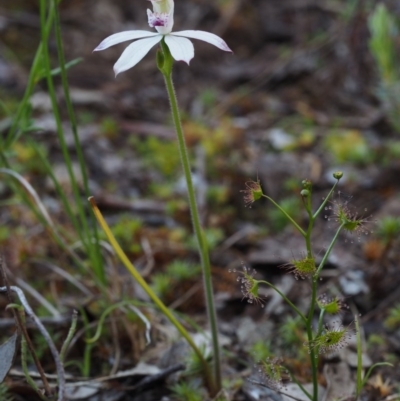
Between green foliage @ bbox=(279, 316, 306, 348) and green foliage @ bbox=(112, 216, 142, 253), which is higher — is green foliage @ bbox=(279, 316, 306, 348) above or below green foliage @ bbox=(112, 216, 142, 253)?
below

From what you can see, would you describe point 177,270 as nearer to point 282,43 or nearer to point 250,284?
point 250,284

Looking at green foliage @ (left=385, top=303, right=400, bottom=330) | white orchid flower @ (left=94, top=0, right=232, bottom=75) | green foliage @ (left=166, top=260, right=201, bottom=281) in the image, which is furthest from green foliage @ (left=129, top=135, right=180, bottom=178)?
white orchid flower @ (left=94, top=0, right=232, bottom=75)

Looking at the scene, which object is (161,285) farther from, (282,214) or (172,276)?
(282,214)

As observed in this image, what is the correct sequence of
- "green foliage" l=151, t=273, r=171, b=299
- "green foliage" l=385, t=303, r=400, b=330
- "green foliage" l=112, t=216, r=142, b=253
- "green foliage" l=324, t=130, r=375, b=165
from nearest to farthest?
"green foliage" l=385, t=303, r=400, b=330 → "green foliage" l=151, t=273, r=171, b=299 → "green foliage" l=112, t=216, r=142, b=253 → "green foliage" l=324, t=130, r=375, b=165

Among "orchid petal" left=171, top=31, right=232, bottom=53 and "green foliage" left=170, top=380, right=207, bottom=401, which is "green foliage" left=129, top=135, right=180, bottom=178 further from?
"orchid petal" left=171, top=31, right=232, bottom=53

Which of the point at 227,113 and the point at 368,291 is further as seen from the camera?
the point at 227,113

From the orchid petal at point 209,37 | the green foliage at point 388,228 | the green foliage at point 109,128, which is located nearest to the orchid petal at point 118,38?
the orchid petal at point 209,37

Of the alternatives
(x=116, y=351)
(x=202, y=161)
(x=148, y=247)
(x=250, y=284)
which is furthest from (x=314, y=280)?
(x=202, y=161)

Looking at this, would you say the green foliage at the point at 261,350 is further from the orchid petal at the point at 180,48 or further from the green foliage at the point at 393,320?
the orchid petal at the point at 180,48
